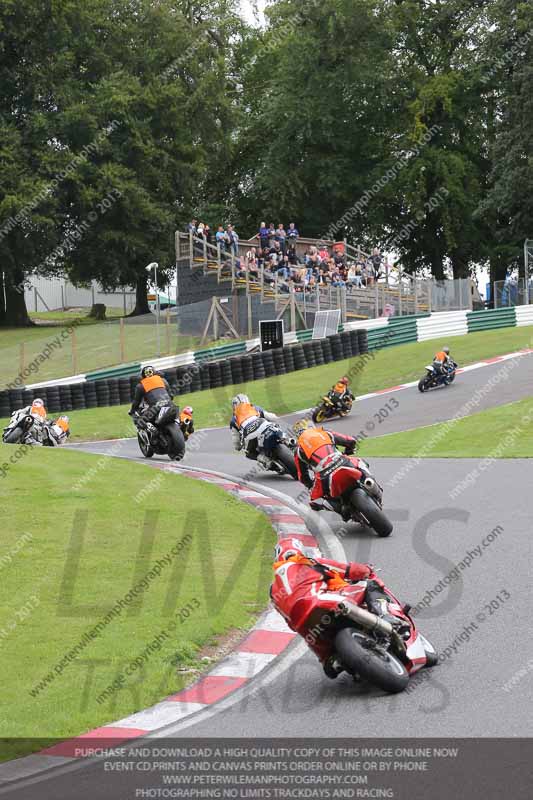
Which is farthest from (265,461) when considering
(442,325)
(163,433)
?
(442,325)

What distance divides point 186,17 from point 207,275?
21.8 meters

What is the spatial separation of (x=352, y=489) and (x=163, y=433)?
7.38 meters

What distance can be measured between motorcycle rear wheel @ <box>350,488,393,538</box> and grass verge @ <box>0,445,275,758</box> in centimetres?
96

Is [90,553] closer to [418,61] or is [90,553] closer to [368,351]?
[368,351]

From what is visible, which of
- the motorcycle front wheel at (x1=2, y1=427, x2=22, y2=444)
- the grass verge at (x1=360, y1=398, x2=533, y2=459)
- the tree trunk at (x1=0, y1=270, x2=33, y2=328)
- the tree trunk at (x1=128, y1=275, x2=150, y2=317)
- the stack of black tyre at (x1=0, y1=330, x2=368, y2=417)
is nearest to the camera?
the grass verge at (x1=360, y1=398, x2=533, y2=459)

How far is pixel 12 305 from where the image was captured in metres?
51.7

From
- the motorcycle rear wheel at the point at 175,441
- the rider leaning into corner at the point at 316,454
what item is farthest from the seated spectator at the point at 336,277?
the rider leaning into corner at the point at 316,454

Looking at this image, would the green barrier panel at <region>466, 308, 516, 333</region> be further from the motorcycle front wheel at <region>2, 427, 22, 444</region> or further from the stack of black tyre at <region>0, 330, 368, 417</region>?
the motorcycle front wheel at <region>2, 427, 22, 444</region>

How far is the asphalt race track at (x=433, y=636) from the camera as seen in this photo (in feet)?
19.3

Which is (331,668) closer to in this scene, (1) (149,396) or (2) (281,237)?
(1) (149,396)

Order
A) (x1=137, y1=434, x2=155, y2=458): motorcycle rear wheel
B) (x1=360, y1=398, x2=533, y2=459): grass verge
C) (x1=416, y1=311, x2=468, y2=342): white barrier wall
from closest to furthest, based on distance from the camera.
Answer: (x1=360, y1=398, x2=533, y2=459): grass verge
(x1=137, y1=434, x2=155, y2=458): motorcycle rear wheel
(x1=416, y1=311, x2=468, y2=342): white barrier wall

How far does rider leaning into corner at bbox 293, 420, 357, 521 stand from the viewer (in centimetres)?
1135
